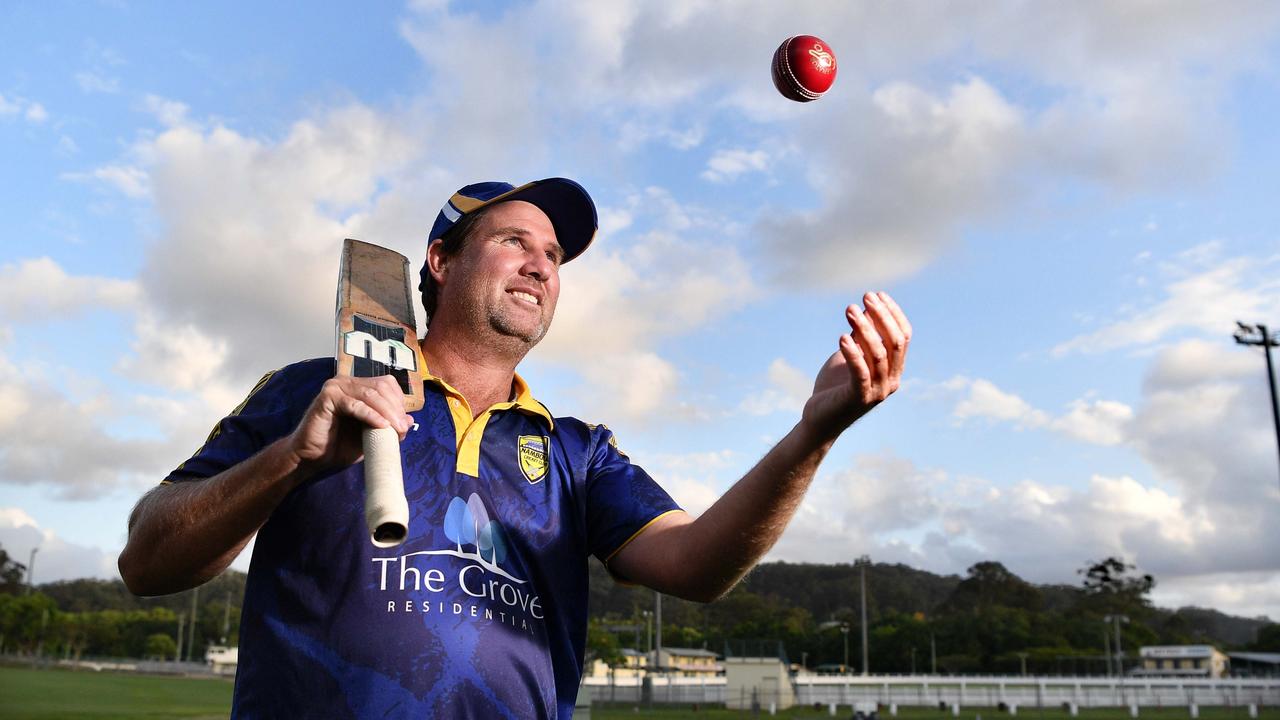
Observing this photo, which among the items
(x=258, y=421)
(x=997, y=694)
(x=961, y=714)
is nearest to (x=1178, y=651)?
(x=997, y=694)

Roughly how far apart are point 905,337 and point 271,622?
5.83 feet

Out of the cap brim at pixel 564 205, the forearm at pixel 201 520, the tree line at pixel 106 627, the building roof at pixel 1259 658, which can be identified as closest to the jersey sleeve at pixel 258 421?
the forearm at pixel 201 520

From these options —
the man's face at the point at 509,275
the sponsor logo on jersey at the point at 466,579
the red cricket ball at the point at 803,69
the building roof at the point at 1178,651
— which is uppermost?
the red cricket ball at the point at 803,69

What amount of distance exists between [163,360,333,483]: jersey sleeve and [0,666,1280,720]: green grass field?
3449 cm

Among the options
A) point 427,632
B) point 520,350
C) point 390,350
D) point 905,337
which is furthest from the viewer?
point 520,350

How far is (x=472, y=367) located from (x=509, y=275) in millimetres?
324

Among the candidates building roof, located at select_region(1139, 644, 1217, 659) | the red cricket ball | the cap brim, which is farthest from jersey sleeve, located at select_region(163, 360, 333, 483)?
building roof, located at select_region(1139, 644, 1217, 659)

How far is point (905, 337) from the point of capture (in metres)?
2.35

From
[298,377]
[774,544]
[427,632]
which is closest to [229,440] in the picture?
[298,377]

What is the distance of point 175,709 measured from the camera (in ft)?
124

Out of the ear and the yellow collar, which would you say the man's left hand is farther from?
the ear

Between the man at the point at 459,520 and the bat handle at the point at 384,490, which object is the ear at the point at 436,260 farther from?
the bat handle at the point at 384,490

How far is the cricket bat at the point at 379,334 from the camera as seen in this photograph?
237cm

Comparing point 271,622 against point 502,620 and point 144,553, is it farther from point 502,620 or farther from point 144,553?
point 502,620
